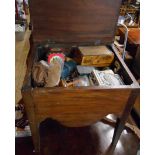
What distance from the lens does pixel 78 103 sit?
0.76 m

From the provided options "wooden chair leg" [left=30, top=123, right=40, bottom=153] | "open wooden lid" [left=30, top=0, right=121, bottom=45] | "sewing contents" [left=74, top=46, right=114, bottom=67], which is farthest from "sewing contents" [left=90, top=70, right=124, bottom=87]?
"wooden chair leg" [left=30, top=123, right=40, bottom=153]

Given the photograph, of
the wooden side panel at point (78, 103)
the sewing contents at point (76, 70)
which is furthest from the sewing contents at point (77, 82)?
the wooden side panel at point (78, 103)

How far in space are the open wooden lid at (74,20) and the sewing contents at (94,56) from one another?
1.7 inches

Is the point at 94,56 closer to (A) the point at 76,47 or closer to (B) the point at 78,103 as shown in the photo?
(A) the point at 76,47

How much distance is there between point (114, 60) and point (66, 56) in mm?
294

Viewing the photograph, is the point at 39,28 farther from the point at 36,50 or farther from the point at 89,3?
the point at 89,3

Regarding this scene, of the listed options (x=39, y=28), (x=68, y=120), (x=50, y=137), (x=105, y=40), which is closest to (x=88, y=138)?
(x=50, y=137)

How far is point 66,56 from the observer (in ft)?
3.49

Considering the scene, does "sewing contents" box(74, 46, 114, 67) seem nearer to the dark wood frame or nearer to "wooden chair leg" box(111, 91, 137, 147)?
the dark wood frame

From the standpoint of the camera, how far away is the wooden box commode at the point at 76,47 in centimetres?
73

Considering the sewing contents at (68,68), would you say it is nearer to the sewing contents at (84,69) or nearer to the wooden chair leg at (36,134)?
the sewing contents at (84,69)

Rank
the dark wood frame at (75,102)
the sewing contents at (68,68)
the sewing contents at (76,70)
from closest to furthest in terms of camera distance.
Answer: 1. the dark wood frame at (75,102)
2. the sewing contents at (76,70)
3. the sewing contents at (68,68)

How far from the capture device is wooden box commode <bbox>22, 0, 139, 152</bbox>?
28.6 inches

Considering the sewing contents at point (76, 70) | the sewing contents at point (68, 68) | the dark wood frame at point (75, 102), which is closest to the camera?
the dark wood frame at point (75, 102)
